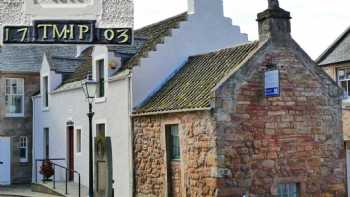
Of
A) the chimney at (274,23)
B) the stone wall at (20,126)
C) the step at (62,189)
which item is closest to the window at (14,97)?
the stone wall at (20,126)

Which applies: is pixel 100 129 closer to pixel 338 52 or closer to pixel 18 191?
pixel 18 191

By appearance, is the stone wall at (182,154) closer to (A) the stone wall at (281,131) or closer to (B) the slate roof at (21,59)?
(A) the stone wall at (281,131)

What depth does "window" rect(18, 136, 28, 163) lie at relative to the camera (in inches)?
1069

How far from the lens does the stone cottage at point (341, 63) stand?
851 inches

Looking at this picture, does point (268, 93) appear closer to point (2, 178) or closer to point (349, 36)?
point (349, 36)

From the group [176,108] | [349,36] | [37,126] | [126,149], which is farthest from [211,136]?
[37,126]

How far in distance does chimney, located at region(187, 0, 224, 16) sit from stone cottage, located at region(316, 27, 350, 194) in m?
6.03

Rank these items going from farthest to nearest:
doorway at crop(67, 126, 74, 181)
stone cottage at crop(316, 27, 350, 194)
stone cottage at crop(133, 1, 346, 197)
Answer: doorway at crop(67, 126, 74, 181), stone cottage at crop(316, 27, 350, 194), stone cottage at crop(133, 1, 346, 197)

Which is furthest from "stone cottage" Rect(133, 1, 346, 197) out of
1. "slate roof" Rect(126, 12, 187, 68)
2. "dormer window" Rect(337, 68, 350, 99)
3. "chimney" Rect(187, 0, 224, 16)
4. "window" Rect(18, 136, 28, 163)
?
"window" Rect(18, 136, 28, 163)

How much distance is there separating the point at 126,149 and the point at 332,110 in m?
7.00

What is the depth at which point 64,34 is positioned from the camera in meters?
2.37

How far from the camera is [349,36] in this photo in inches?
963

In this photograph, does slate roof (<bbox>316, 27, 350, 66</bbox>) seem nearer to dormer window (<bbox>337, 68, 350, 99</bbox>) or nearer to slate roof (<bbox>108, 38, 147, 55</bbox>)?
dormer window (<bbox>337, 68, 350, 99</bbox>)

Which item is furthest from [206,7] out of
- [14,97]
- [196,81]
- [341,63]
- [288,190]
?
[14,97]
